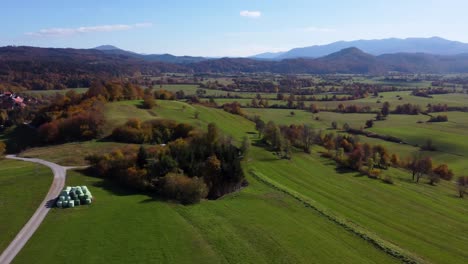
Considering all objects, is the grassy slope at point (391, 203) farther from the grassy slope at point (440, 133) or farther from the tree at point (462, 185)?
the grassy slope at point (440, 133)

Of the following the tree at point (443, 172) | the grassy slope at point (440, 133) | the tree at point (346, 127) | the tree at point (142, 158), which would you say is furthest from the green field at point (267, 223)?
the tree at point (346, 127)

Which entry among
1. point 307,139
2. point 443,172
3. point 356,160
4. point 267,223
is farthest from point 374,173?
point 267,223

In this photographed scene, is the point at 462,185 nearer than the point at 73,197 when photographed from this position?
No

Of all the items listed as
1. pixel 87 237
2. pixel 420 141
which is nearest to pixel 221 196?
pixel 87 237

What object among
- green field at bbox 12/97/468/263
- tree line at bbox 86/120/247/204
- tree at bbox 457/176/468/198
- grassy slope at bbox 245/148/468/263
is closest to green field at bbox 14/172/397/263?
green field at bbox 12/97/468/263

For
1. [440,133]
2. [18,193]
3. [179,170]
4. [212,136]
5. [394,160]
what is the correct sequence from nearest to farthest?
[18,193] < [179,170] < [212,136] < [394,160] < [440,133]

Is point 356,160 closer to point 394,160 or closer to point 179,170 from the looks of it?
point 394,160
